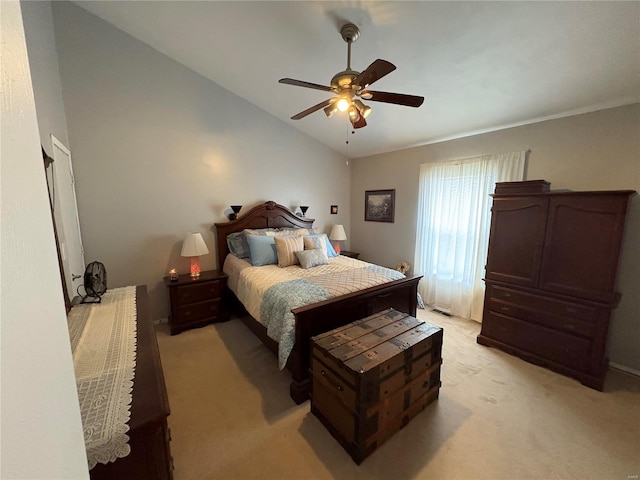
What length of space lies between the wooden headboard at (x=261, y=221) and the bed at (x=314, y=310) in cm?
1

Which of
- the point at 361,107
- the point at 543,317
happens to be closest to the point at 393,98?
the point at 361,107

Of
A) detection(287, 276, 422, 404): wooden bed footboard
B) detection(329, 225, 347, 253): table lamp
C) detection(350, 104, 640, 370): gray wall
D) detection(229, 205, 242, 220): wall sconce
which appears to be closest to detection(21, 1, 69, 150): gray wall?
detection(229, 205, 242, 220): wall sconce

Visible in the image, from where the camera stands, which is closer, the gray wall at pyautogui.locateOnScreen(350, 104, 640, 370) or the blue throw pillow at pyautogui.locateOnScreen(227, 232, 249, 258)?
the gray wall at pyautogui.locateOnScreen(350, 104, 640, 370)

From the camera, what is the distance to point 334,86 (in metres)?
1.85

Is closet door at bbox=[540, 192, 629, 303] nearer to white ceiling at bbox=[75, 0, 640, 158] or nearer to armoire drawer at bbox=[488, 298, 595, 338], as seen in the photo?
armoire drawer at bbox=[488, 298, 595, 338]

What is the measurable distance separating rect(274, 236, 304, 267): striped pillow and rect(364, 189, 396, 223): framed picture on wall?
5.84 ft

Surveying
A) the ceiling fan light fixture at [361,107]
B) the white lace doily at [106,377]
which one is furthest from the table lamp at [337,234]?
the white lace doily at [106,377]

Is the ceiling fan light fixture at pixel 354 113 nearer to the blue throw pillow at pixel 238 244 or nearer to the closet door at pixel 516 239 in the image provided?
the closet door at pixel 516 239

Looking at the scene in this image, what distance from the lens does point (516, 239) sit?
2.56 metres

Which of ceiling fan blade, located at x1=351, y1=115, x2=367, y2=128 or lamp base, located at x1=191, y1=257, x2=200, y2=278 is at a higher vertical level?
ceiling fan blade, located at x1=351, y1=115, x2=367, y2=128

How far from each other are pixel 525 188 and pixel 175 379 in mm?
3681

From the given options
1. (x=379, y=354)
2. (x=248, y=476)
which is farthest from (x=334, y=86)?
(x=248, y=476)

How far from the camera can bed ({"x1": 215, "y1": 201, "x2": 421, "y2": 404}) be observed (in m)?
2.05

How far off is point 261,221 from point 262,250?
29.1 inches
